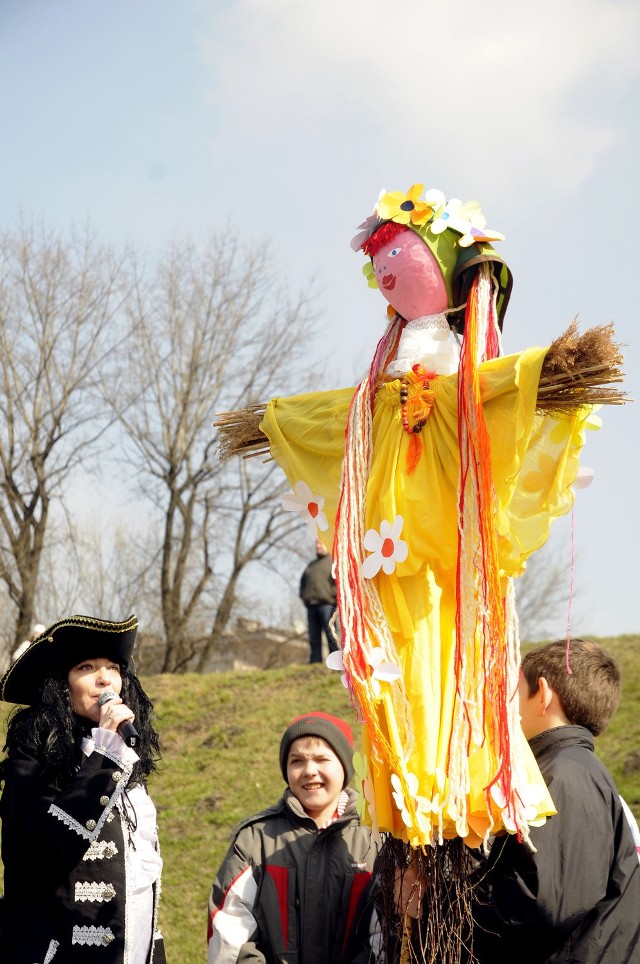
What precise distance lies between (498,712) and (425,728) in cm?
21

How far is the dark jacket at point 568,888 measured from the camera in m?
2.82

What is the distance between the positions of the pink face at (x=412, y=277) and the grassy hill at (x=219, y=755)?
145 inches

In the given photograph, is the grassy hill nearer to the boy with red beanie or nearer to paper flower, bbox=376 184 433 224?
the boy with red beanie

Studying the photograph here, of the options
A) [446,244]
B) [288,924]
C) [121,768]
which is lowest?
[288,924]

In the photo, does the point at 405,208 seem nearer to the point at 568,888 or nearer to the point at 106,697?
the point at 106,697

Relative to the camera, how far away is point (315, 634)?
11.2m

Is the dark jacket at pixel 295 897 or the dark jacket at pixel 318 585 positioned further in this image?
the dark jacket at pixel 318 585

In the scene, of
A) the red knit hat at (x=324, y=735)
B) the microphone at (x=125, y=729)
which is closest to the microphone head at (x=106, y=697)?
the microphone at (x=125, y=729)

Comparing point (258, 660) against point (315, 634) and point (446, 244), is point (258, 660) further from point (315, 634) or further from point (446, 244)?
point (446, 244)

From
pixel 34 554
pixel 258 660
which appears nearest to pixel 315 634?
pixel 34 554

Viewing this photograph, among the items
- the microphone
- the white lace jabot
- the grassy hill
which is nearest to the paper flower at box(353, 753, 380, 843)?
the microphone

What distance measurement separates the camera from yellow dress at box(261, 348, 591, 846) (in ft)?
9.51

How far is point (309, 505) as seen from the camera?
3539mm

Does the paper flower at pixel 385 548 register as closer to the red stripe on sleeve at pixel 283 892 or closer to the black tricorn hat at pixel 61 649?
the black tricorn hat at pixel 61 649
